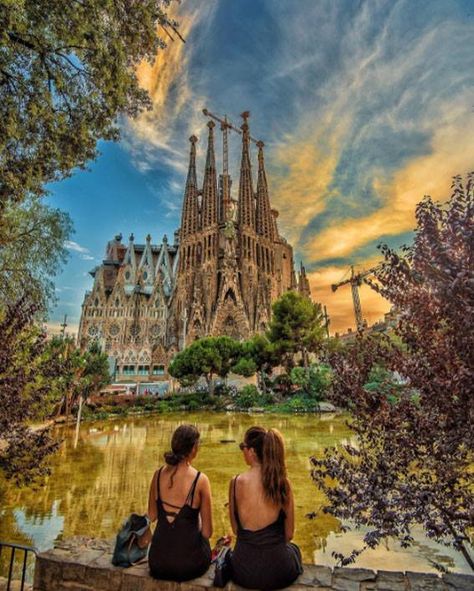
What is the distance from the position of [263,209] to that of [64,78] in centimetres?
5122

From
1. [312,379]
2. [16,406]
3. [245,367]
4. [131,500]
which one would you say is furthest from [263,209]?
[16,406]

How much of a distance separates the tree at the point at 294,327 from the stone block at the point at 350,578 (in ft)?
84.8

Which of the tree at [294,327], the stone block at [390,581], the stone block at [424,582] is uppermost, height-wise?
the tree at [294,327]

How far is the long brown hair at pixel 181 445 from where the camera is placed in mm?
2420

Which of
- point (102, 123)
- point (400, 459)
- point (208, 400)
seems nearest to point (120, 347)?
point (208, 400)

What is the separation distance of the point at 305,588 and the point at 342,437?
1136 cm

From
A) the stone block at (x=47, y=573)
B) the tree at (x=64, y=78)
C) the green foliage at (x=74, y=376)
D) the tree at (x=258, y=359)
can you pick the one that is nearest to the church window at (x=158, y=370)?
the tree at (x=258, y=359)

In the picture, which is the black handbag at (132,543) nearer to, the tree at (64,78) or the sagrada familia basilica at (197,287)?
the tree at (64,78)

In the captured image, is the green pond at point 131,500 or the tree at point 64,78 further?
the tree at point 64,78

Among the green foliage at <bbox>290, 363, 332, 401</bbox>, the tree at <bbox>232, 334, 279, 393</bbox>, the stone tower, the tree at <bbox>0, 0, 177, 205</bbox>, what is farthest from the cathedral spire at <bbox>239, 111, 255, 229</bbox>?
the tree at <bbox>0, 0, 177, 205</bbox>

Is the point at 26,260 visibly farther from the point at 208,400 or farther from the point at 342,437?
the point at 208,400

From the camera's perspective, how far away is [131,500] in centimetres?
639

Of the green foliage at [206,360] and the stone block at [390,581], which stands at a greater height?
the green foliage at [206,360]

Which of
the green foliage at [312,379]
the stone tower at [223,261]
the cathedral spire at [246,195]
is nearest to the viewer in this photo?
the green foliage at [312,379]
